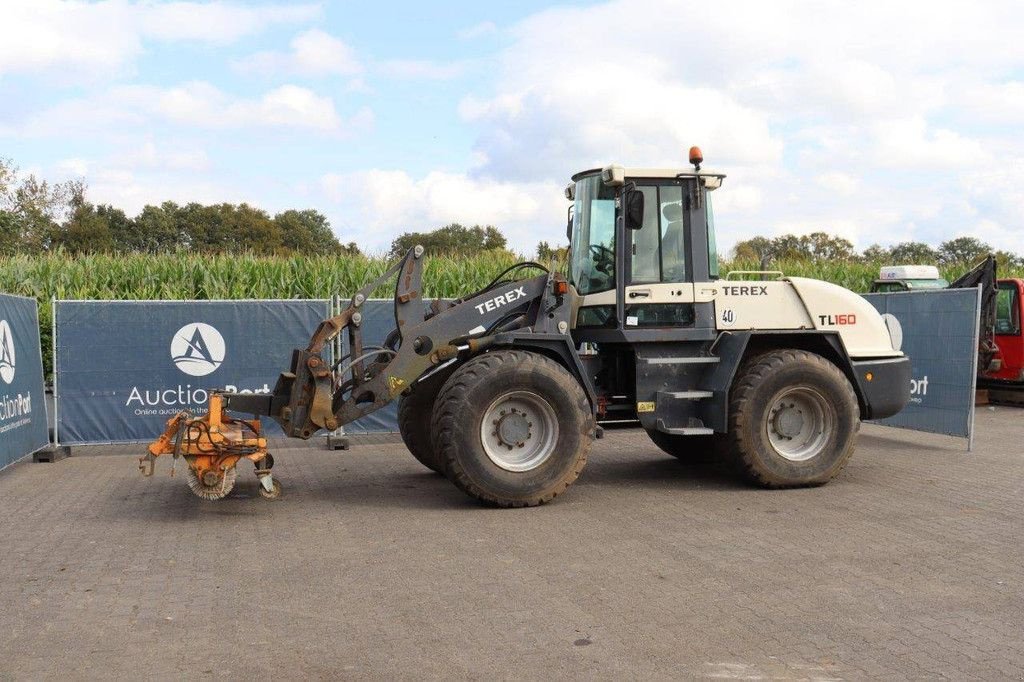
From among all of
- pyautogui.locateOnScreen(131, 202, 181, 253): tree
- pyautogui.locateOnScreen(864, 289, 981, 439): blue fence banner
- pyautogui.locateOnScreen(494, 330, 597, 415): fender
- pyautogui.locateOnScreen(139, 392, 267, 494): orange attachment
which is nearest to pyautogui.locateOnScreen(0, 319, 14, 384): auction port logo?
pyautogui.locateOnScreen(139, 392, 267, 494): orange attachment

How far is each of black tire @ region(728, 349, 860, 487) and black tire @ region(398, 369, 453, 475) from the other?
2964 mm

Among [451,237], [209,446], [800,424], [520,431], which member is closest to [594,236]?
[520,431]

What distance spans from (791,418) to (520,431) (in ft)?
9.30

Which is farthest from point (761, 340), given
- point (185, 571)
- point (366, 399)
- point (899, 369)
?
point (185, 571)

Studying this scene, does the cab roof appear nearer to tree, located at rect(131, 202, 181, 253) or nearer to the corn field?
the corn field

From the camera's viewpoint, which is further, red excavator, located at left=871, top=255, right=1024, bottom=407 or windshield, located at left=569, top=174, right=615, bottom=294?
red excavator, located at left=871, top=255, right=1024, bottom=407

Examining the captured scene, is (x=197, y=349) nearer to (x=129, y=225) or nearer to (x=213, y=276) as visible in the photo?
(x=213, y=276)

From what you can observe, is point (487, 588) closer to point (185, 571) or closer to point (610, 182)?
point (185, 571)

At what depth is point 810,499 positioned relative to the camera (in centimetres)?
971

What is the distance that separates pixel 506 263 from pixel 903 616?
48.2 ft

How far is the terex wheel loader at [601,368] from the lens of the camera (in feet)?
30.3

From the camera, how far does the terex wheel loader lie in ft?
30.3

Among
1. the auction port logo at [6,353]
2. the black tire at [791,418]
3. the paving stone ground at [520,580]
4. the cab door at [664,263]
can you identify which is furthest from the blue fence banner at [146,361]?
the black tire at [791,418]

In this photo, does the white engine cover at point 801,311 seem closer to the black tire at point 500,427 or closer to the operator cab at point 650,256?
the operator cab at point 650,256
